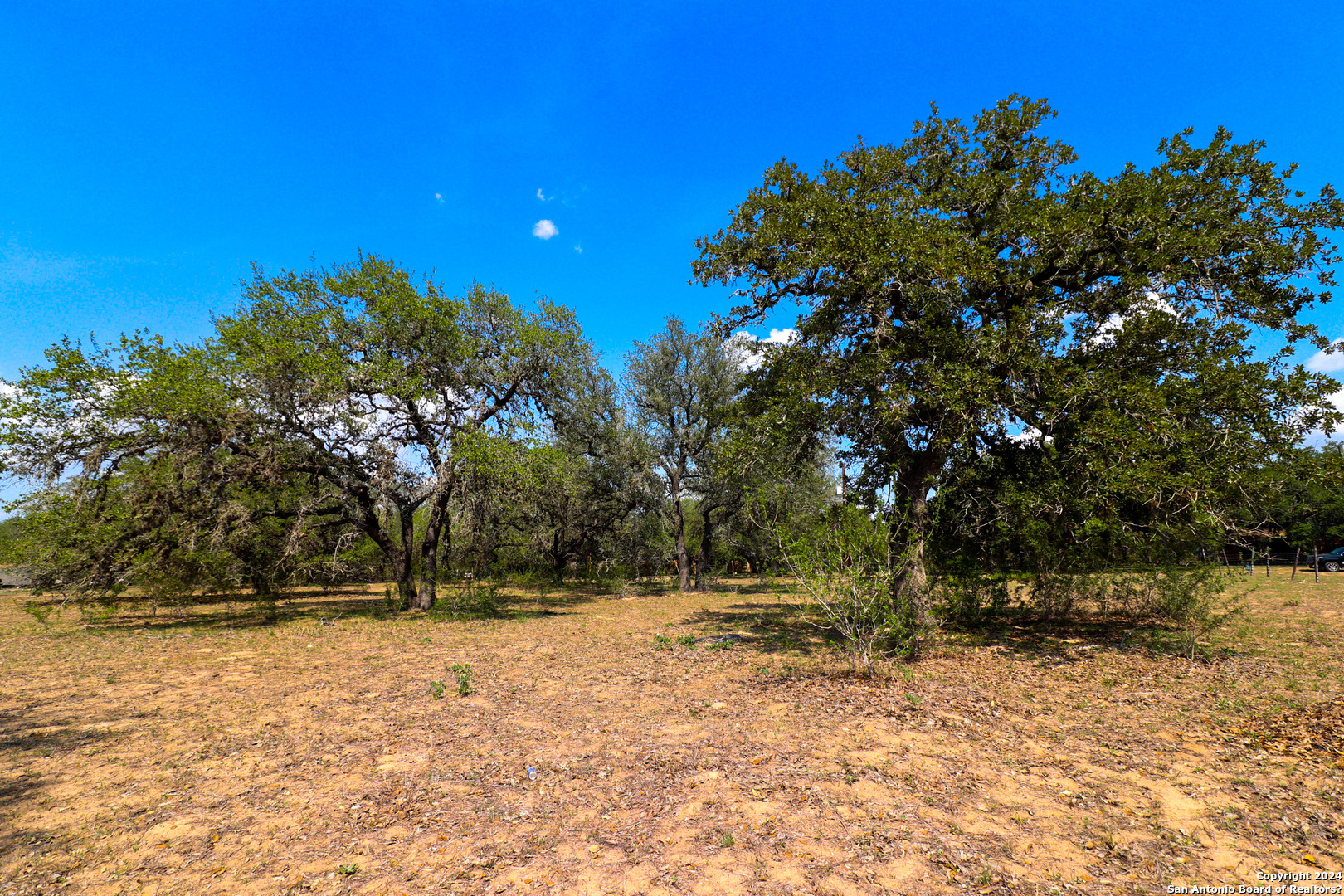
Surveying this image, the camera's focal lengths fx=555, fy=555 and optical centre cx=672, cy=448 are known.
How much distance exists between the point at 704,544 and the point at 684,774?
23.8 metres

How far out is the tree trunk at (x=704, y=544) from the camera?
27.5 meters

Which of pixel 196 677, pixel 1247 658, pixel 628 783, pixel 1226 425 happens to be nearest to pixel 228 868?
pixel 628 783

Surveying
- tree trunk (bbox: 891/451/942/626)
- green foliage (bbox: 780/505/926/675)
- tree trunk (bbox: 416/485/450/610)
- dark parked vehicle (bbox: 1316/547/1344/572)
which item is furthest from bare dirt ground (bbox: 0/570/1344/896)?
dark parked vehicle (bbox: 1316/547/1344/572)

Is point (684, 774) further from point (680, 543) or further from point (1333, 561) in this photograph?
point (1333, 561)

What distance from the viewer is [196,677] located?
381 inches

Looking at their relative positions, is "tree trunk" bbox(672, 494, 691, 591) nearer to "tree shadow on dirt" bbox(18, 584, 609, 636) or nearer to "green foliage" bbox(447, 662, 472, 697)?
"tree shadow on dirt" bbox(18, 584, 609, 636)

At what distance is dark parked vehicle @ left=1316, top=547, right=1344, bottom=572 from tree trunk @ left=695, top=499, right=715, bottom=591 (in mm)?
35024

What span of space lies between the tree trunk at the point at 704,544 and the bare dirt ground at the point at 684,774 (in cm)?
1656

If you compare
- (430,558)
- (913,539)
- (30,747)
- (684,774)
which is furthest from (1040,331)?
(430,558)

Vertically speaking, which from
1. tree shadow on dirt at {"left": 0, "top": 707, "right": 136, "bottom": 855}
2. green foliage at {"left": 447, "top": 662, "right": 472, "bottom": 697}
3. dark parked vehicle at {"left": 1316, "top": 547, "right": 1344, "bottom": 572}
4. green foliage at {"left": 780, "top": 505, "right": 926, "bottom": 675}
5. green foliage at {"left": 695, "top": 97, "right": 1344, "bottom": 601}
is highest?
green foliage at {"left": 695, "top": 97, "right": 1344, "bottom": 601}

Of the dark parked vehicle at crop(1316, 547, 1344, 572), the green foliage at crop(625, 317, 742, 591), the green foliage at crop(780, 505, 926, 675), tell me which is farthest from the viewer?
the dark parked vehicle at crop(1316, 547, 1344, 572)

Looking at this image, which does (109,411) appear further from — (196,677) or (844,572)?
A: (844,572)

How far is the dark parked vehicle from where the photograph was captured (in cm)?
3192

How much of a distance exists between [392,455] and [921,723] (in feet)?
49.6
